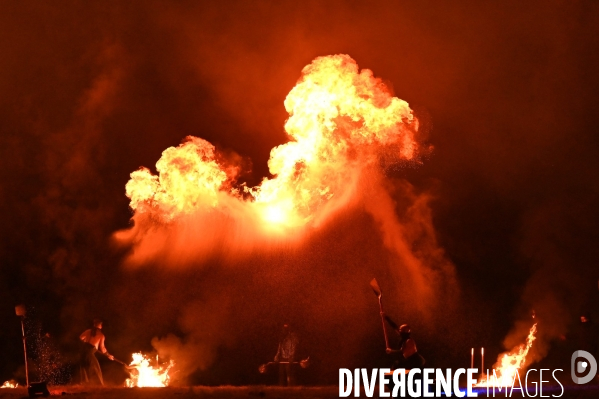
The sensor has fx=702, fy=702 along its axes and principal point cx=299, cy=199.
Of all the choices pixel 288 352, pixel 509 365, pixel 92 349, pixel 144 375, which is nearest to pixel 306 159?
pixel 288 352

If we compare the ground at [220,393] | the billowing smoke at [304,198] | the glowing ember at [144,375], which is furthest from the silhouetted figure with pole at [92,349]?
the billowing smoke at [304,198]

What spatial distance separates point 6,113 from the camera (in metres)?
21.1

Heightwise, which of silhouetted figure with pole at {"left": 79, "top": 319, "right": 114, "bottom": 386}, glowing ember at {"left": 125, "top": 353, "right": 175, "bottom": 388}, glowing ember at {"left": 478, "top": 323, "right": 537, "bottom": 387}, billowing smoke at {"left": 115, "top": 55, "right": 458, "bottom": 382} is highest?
billowing smoke at {"left": 115, "top": 55, "right": 458, "bottom": 382}

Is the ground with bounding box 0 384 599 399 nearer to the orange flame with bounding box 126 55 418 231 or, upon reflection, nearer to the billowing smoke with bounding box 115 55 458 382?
the billowing smoke with bounding box 115 55 458 382

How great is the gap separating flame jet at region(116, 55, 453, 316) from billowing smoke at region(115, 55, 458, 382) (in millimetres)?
28

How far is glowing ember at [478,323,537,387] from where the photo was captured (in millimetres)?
14666

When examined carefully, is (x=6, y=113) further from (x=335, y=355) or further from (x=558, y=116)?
(x=558, y=116)

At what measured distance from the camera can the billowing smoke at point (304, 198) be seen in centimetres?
1870

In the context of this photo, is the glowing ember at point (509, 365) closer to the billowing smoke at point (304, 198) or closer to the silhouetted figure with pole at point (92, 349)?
the billowing smoke at point (304, 198)

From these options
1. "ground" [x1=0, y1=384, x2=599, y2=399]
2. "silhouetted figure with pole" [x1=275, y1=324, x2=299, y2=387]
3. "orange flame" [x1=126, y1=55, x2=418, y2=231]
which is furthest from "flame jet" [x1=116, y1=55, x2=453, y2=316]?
"ground" [x1=0, y1=384, x2=599, y2=399]

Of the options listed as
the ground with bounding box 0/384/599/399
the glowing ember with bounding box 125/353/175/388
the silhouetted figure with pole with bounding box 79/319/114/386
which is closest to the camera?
the ground with bounding box 0/384/599/399

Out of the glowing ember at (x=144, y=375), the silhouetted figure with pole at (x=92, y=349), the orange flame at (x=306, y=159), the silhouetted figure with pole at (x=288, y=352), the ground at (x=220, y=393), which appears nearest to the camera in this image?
the ground at (x=220, y=393)

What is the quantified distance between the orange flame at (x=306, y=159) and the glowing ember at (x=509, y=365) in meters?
5.88

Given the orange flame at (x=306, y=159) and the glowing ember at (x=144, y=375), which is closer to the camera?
the glowing ember at (x=144, y=375)
